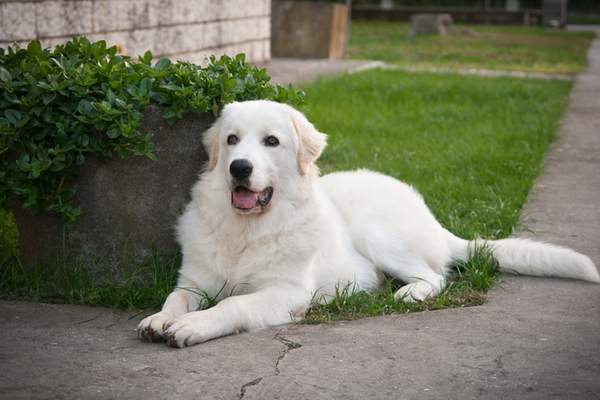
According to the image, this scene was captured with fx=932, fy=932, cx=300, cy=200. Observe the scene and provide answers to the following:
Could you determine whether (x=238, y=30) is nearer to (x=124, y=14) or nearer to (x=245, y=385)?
(x=124, y=14)

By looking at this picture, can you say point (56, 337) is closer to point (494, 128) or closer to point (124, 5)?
point (494, 128)

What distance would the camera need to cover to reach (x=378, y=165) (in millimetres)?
8781

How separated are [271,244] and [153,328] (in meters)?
0.83

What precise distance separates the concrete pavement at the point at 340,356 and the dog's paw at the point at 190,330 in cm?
5

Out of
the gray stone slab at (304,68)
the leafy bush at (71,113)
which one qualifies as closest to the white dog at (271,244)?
the leafy bush at (71,113)

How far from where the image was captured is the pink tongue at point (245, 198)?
187 inches

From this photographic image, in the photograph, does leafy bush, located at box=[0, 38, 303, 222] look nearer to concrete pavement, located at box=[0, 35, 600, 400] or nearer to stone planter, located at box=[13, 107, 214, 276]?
stone planter, located at box=[13, 107, 214, 276]

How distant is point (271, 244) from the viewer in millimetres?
4914

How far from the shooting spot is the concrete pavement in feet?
12.6

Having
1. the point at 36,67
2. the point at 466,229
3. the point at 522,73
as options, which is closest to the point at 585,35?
the point at 522,73

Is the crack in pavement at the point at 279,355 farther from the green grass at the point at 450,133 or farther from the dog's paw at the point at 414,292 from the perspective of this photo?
the green grass at the point at 450,133

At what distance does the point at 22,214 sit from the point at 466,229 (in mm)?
3008

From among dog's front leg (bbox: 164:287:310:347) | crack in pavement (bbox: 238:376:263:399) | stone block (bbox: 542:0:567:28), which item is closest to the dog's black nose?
dog's front leg (bbox: 164:287:310:347)

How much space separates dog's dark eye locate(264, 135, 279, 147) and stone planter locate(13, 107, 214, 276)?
592mm
